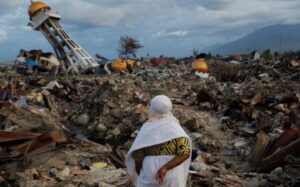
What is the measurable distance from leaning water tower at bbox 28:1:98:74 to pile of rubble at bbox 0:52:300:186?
5.78 metres

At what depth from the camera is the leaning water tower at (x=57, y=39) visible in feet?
75.9

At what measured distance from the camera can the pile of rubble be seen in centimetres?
672

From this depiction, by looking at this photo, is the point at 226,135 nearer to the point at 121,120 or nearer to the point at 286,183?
the point at 121,120

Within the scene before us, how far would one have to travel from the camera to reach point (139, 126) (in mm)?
10719

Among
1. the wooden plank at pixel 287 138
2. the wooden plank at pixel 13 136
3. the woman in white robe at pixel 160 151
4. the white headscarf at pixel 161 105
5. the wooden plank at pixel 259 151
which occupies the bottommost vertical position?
the wooden plank at pixel 259 151

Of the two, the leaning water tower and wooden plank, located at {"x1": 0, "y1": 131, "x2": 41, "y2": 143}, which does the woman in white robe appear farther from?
the leaning water tower

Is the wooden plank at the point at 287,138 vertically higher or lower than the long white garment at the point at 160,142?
lower

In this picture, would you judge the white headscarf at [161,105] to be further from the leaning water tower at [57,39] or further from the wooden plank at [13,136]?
the leaning water tower at [57,39]

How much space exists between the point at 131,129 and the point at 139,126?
0.19 m

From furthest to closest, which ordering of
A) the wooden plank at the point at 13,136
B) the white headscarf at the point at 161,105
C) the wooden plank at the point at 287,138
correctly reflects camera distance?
the wooden plank at the point at 13,136, the wooden plank at the point at 287,138, the white headscarf at the point at 161,105

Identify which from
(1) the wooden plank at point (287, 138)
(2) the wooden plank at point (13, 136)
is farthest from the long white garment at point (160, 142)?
(2) the wooden plank at point (13, 136)

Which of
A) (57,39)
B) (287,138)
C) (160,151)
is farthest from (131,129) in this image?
(57,39)

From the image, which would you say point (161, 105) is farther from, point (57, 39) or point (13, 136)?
point (57, 39)

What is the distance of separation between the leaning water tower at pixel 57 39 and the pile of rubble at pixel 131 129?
5.78 meters
